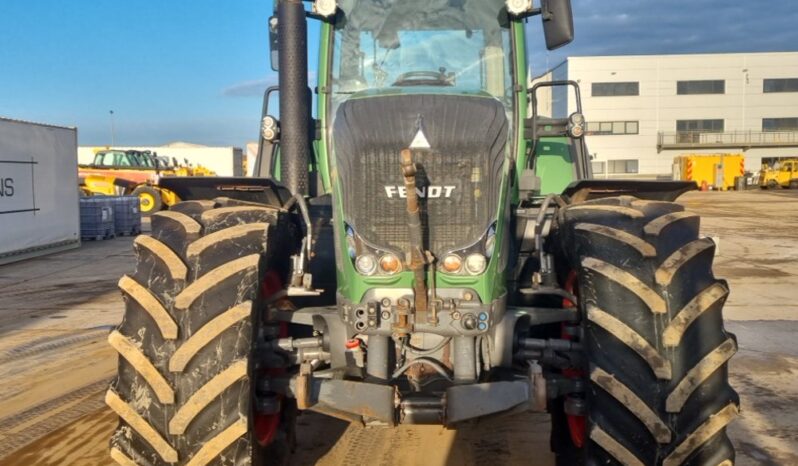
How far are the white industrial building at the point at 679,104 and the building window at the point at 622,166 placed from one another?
0.07 metres

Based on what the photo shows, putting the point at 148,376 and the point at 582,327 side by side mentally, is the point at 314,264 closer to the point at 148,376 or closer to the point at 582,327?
the point at 148,376

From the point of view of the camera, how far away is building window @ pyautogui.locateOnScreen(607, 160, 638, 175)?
57.4 metres

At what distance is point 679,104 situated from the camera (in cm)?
5806

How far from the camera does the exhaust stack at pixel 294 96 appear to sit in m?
4.50

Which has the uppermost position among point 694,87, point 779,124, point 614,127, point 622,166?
point 694,87

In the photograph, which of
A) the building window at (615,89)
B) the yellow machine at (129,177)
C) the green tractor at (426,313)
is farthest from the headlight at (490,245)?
the building window at (615,89)

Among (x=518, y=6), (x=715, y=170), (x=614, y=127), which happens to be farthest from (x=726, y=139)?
(x=518, y=6)

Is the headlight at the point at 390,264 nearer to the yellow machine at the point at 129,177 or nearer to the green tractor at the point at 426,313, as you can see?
the green tractor at the point at 426,313

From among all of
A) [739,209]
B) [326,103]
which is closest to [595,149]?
[739,209]

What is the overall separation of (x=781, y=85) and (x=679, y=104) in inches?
318

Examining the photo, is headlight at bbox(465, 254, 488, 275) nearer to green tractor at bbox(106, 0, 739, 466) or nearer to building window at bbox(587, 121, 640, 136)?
green tractor at bbox(106, 0, 739, 466)

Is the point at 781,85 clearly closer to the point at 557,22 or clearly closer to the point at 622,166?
the point at 622,166

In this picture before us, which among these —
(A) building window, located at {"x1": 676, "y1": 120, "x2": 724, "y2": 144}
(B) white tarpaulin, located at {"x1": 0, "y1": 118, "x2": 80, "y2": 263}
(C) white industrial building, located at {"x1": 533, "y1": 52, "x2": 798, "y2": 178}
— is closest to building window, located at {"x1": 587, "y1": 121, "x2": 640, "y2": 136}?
(C) white industrial building, located at {"x1": 533, "y1": 52, "x2": 798, "y2": 178}

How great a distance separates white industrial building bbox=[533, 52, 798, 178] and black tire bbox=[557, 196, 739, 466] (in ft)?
184
